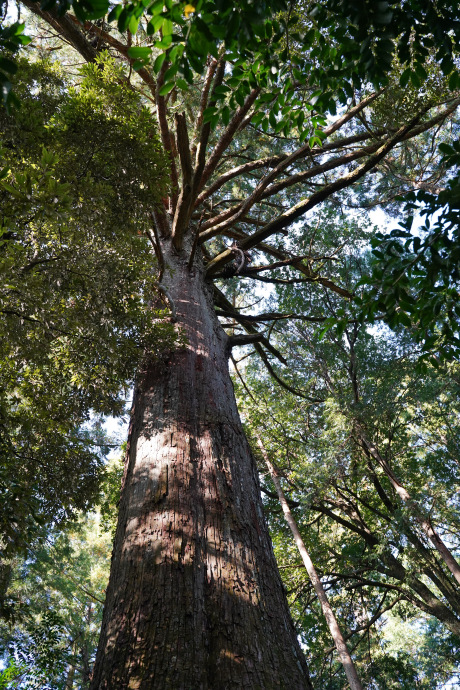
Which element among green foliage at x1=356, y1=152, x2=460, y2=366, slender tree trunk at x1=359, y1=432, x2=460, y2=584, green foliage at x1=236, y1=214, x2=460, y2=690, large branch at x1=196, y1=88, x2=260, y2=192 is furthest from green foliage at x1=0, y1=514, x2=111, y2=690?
green foliage at x1=356, y1=152, x2=460, y2=366

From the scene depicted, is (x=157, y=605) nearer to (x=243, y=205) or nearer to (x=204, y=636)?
(x=204, y=636)

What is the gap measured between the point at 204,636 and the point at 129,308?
8.71 ft

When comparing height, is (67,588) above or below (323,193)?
above

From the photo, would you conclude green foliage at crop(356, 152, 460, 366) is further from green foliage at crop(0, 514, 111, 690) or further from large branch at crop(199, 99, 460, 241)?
green foliage at crop(0, 514, 111, 690)

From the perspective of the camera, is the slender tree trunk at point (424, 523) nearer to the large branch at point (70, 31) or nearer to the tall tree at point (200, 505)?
the tall tree at point (200, 505)

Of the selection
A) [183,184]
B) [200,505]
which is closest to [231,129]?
[183,184]

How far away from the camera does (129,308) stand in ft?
13.1

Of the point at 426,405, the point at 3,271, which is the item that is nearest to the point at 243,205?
the point at 3,271

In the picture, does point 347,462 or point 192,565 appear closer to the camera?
point 192,565

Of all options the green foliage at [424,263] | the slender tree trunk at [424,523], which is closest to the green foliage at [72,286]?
the green foliage at [424,263]

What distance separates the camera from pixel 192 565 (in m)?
2.27

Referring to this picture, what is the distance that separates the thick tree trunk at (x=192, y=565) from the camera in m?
1.89

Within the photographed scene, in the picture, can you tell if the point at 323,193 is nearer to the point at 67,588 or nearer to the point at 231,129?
the point at 231,129

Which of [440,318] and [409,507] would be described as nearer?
[440,318]
